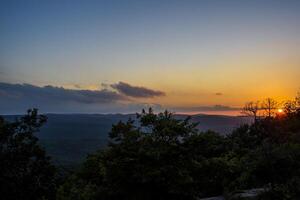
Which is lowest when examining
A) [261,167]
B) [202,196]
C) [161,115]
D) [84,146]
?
[84,146]

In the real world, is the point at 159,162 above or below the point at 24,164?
above

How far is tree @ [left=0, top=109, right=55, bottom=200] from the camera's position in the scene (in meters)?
24.9

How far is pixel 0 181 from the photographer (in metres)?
24.6

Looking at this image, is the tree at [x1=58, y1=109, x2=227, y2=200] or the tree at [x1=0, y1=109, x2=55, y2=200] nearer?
the tree at [x1=58, y1=109, x2=227, y2=200]

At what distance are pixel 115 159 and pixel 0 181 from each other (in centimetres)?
1442

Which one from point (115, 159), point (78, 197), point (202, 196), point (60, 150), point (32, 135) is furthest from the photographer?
point (60, 150)

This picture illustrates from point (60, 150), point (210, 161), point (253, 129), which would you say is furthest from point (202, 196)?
point (60, 150)

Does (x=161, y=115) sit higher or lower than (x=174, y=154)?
higher

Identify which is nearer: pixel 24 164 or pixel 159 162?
pixel 159 162

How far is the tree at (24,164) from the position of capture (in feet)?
81.8

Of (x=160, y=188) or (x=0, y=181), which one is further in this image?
(x=0, y=181)

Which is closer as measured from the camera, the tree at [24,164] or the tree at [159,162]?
the tree at [159,162]

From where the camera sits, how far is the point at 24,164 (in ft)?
86.1

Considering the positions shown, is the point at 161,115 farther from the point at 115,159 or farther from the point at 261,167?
the point at 261,167
